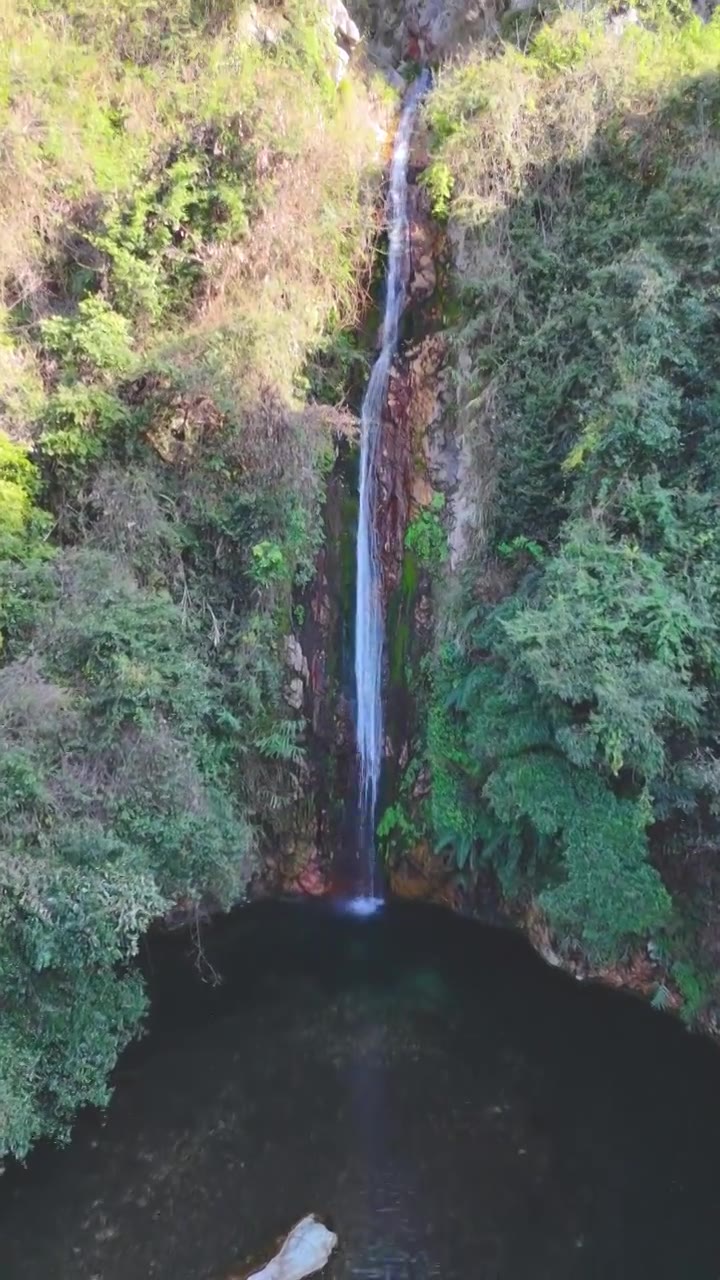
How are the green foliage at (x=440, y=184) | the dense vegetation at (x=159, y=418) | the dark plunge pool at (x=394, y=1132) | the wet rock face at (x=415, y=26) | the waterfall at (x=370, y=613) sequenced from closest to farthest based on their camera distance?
the dark plunge pool at (x=394, y=1132)
the dense vegetation at (x=159, y=418)
the waterfall at (x=370, y=613)
the green foliage at (x=440, y=184)
the wet rock face at (x=415, y=26)

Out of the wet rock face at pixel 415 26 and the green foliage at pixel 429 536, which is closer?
the green foliage at pixel 429 536

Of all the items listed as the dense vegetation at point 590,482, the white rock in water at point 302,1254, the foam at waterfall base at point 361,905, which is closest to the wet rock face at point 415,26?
the dense vegetation at point 590,482

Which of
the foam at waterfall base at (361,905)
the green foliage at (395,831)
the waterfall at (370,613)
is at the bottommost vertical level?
the foam at waterfall base at (361,905)

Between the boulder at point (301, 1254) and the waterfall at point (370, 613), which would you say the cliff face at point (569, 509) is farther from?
the boulder at point (301, 1254)

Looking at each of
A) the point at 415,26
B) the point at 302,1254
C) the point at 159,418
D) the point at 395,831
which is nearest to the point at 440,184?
the point at 159,418

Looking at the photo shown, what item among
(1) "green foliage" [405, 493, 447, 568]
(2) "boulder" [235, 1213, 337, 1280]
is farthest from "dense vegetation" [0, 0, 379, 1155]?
(2) "boulder" [235, 1213, 337, 1280]

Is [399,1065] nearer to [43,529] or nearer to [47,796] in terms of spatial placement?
[47,796]
